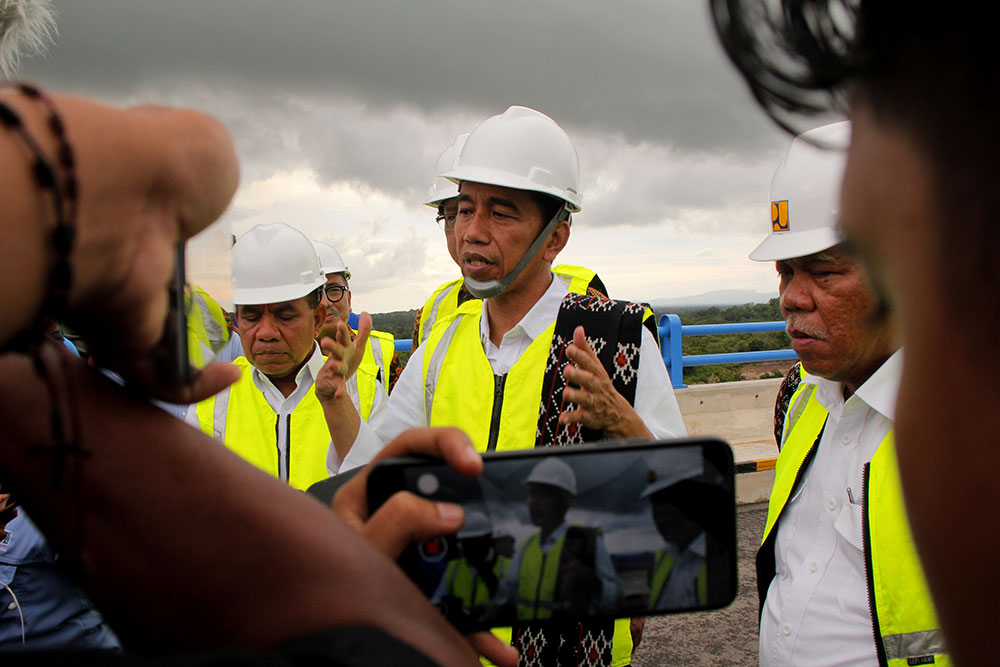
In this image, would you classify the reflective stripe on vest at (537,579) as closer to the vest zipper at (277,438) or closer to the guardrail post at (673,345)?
the vest zipper at (277,438)

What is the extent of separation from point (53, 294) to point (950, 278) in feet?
2.46

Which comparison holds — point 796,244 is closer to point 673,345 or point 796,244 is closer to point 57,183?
point 57,183

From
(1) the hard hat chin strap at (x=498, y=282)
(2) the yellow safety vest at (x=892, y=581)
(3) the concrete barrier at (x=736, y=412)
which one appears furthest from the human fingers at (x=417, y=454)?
(3) the concrete barrier at (x=736, y=412)

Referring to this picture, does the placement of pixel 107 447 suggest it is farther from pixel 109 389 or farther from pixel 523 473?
pixel 523 473

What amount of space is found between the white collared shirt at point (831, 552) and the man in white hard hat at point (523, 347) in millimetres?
505

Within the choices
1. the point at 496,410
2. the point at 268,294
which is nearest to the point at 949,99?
the point at 496,410

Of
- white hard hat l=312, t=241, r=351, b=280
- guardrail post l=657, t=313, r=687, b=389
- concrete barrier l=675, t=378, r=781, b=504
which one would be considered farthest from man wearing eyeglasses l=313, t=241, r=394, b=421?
concrete barrier l=675, t=378, r=781, b=504

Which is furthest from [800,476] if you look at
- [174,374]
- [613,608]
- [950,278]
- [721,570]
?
[174,374]

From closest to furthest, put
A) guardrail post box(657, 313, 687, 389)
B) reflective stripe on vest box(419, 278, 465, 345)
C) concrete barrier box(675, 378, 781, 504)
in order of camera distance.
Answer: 1. reflective stripe on vest box(419, 278, 465, 345)
2. guardrail post box(657, 313, 687, 389)
3. concrete barrier box(675, 378, 781, 504)

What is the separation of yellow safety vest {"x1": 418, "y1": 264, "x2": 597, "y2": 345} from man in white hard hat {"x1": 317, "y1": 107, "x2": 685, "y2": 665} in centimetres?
78

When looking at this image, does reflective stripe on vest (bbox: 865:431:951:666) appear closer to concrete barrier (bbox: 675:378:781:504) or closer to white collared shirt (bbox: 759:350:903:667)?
white collared shirt (bbox: 759:350:903:667)

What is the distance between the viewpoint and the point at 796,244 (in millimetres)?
2531

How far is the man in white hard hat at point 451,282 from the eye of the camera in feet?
13.4

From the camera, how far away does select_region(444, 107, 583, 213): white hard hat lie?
3043 mm
